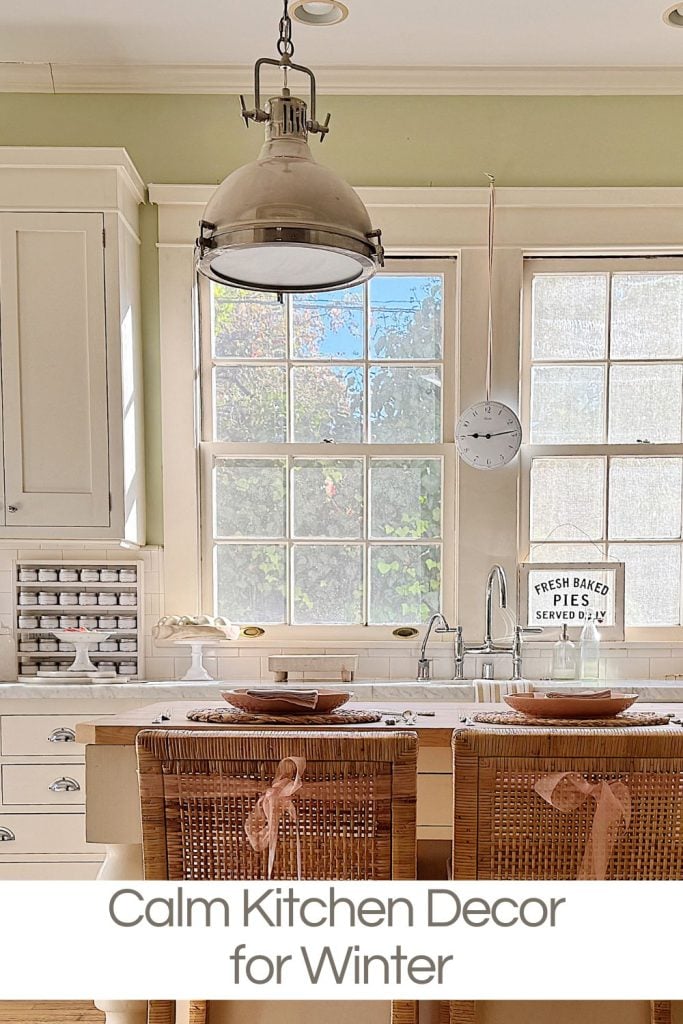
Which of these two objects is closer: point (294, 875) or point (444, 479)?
point (294, 875)

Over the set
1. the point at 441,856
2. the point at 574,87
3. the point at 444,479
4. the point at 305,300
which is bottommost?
the point at 441,856

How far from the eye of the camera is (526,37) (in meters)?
3.58

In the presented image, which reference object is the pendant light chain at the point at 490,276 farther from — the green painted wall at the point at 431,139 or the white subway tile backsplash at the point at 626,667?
the white subway tile backsplash at the point at 626,667

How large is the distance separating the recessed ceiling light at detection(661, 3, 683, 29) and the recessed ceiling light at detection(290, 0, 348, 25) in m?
1.15

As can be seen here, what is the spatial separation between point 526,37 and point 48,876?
3.55 meters

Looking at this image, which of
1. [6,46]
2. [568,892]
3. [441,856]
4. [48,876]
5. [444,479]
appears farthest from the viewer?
[444,479]

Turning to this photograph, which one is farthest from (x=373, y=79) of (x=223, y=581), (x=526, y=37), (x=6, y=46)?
(x=223, y=581)

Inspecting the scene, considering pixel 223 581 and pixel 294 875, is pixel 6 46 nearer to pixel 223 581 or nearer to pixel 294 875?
pixel 223 581

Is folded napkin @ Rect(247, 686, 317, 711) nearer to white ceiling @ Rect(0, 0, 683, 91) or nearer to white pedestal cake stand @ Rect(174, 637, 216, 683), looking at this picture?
white pedestal cake stand @ Rect(174, 637, 216, 683)

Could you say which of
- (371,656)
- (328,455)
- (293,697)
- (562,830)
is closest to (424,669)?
(371,656)

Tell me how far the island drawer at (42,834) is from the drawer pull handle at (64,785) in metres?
0.09

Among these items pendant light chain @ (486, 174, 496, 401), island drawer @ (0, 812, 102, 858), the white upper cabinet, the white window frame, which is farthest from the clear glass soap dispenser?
island drawer @ (0, 812, 102, 858)

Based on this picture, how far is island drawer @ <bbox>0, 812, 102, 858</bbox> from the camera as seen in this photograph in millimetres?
3393

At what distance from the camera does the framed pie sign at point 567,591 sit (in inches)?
155
